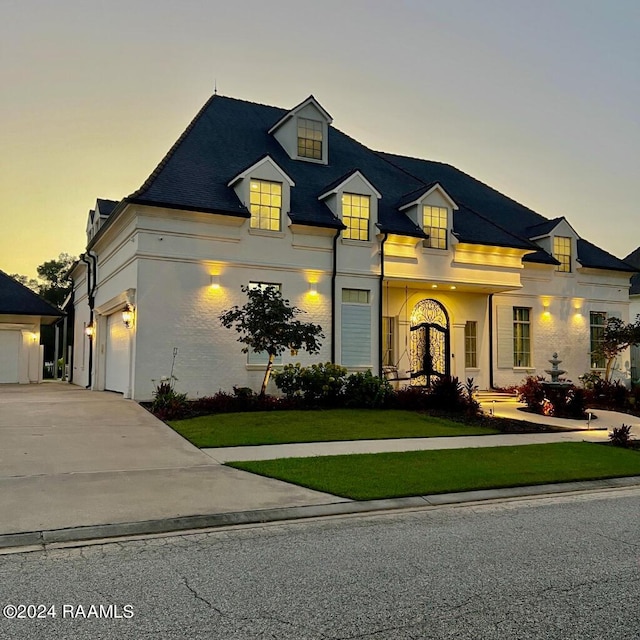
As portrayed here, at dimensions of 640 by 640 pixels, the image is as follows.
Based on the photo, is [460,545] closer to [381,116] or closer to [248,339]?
[248,339]

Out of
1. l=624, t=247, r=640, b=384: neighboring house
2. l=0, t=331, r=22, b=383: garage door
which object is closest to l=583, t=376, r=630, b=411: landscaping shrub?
l=624, t=247, r=640, b=384: neighboring house

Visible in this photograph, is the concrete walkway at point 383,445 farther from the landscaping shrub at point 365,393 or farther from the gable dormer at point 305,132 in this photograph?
the gable dormer at point 305,132

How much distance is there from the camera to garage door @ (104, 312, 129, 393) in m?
18.1

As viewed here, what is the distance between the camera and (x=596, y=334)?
25031mm

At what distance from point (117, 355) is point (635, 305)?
2722 centimetres

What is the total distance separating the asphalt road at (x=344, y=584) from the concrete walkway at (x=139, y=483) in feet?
1.73

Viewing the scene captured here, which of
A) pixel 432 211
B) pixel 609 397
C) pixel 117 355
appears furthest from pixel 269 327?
pixel 609 397

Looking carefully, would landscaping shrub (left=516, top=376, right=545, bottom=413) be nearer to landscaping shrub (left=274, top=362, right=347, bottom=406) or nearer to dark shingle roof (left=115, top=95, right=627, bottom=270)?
dark shingle roof (left=115, top=95, right=627, bottom=270)

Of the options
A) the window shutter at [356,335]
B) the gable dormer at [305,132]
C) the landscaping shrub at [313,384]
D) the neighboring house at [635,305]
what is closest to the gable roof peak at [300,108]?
the gable dormer at [305,132]

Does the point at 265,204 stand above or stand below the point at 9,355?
above

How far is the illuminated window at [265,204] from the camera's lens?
17803mm

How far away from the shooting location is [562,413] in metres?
16.9

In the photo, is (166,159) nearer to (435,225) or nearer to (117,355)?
(117,355)

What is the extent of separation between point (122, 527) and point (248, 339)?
9.88 metres
